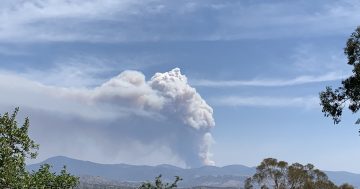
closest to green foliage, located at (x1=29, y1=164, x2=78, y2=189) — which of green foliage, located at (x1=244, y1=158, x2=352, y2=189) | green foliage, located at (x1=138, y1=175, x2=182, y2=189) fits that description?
green foliage, located at (x1=138, y1=175, x2=182, y2=189)

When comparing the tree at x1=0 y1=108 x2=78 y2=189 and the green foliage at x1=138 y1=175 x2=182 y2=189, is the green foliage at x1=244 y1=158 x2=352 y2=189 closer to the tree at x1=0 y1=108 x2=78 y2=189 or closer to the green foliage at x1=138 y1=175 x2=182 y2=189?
the green foliage at x1=138 y1=175 x2=182 y2=189

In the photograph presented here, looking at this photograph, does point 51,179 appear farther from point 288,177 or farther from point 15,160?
point 288,177

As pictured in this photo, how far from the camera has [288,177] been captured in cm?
8881

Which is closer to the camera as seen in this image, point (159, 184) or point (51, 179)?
point (51, 179)

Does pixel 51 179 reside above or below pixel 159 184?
below

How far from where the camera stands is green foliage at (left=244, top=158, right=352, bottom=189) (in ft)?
289

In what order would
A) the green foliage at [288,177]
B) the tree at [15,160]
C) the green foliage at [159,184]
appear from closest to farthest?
the tree at [15,160]
the green foliage at [159,184]
the green foliage at [288,177]

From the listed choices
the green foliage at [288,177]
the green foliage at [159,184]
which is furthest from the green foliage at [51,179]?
the green foliage at [288,177]

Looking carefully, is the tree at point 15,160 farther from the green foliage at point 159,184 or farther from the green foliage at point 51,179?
the green foliage at point 159,184

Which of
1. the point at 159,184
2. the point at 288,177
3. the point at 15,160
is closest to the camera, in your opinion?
the point at 15,160

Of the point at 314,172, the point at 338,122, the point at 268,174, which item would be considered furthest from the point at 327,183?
the point at 338,122

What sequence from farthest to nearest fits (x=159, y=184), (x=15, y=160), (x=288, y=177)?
→ (x=288, y=177) → (x=159, y=184) → (x=15, y=160)

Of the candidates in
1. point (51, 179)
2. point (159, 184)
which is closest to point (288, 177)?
point (159, 184)

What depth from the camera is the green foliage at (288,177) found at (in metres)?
88.1
